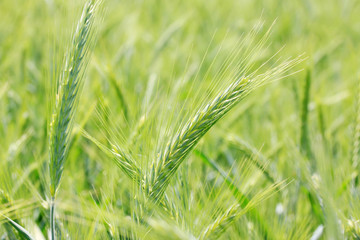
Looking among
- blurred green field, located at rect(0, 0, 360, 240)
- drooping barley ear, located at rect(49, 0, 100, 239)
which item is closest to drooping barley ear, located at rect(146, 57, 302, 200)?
blurred green field, located at rect(0, 0, 360, 240)

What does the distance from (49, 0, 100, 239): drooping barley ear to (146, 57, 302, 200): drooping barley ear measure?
0.15 metres

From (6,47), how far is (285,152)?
113 centimetres

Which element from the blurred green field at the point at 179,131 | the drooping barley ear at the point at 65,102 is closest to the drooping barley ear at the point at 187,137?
the blurred green field at the point at 179,131

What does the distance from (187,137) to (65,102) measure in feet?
0.64

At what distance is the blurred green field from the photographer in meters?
0.68

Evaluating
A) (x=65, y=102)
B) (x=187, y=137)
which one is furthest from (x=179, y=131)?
(x=65, y=102)

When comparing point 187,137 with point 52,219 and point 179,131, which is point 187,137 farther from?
point 52,219

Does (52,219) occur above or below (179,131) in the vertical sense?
below

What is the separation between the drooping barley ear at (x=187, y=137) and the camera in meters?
0.61

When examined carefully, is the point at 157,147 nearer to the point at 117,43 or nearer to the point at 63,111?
the point at 63,111

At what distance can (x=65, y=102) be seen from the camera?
0.65 meters

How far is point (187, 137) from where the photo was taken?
0.62 meters

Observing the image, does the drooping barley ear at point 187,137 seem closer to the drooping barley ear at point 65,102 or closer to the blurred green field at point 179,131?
the blurred green field at point 179,131

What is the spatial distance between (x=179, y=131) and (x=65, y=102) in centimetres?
18
